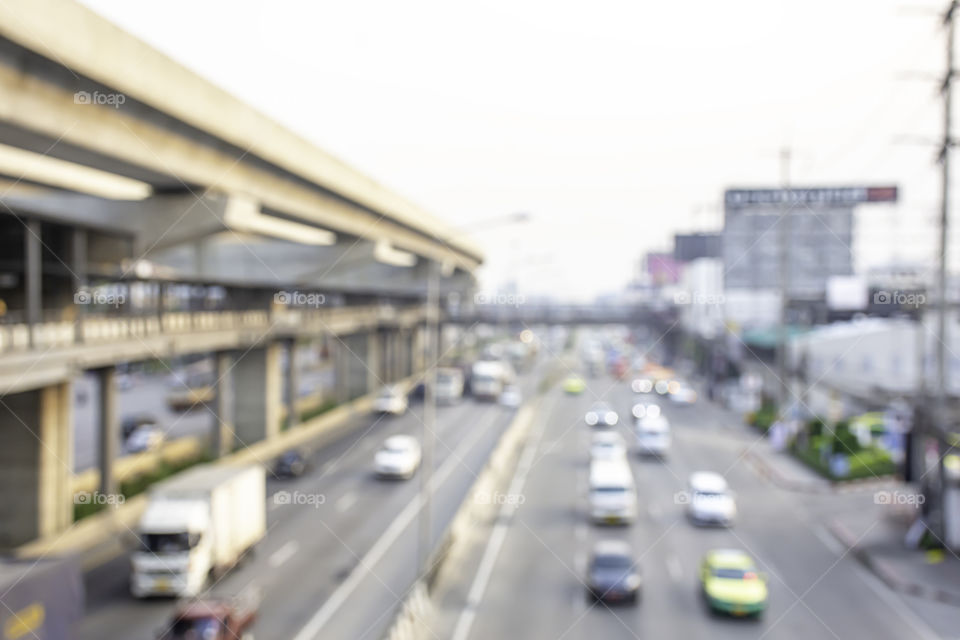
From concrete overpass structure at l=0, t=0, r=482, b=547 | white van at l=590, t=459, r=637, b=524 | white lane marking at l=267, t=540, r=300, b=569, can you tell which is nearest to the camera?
concrete overpass structure at l=0, t=0, r=482, b=547

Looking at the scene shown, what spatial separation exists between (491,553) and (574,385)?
22273 millimetres

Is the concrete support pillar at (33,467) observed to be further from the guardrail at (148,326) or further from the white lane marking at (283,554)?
the white lane marking at (283,554)

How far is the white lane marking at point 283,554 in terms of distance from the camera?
15.2 meters

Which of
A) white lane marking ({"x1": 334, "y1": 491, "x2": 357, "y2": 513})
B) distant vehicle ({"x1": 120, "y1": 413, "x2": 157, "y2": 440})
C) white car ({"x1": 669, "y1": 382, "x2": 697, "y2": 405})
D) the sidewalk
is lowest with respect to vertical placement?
distant vehicle ({"x1": 120, "y1": 413, "x2": 157, "y2": 440})

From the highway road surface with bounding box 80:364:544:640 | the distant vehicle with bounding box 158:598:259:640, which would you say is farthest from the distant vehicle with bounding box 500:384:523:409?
the distant vehicle with bounding box 158:598:259:640

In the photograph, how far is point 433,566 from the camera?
44.0ft

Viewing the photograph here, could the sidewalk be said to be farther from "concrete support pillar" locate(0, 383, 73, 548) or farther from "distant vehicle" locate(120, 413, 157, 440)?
"distant vehicle" locate(120, 413, 157, 440)

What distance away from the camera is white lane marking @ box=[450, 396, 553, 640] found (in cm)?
1180

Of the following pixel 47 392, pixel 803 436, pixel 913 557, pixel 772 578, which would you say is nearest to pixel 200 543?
pixel 47 392

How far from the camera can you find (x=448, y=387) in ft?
135

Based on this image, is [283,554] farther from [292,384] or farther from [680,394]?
[680,394]

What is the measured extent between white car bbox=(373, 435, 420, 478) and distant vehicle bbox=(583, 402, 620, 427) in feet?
28.5

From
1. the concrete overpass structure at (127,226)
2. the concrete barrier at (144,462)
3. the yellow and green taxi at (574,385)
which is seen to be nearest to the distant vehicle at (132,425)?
the concrete overpass structure at (127,226)

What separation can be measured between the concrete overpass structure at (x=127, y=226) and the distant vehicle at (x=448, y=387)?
10.4m
